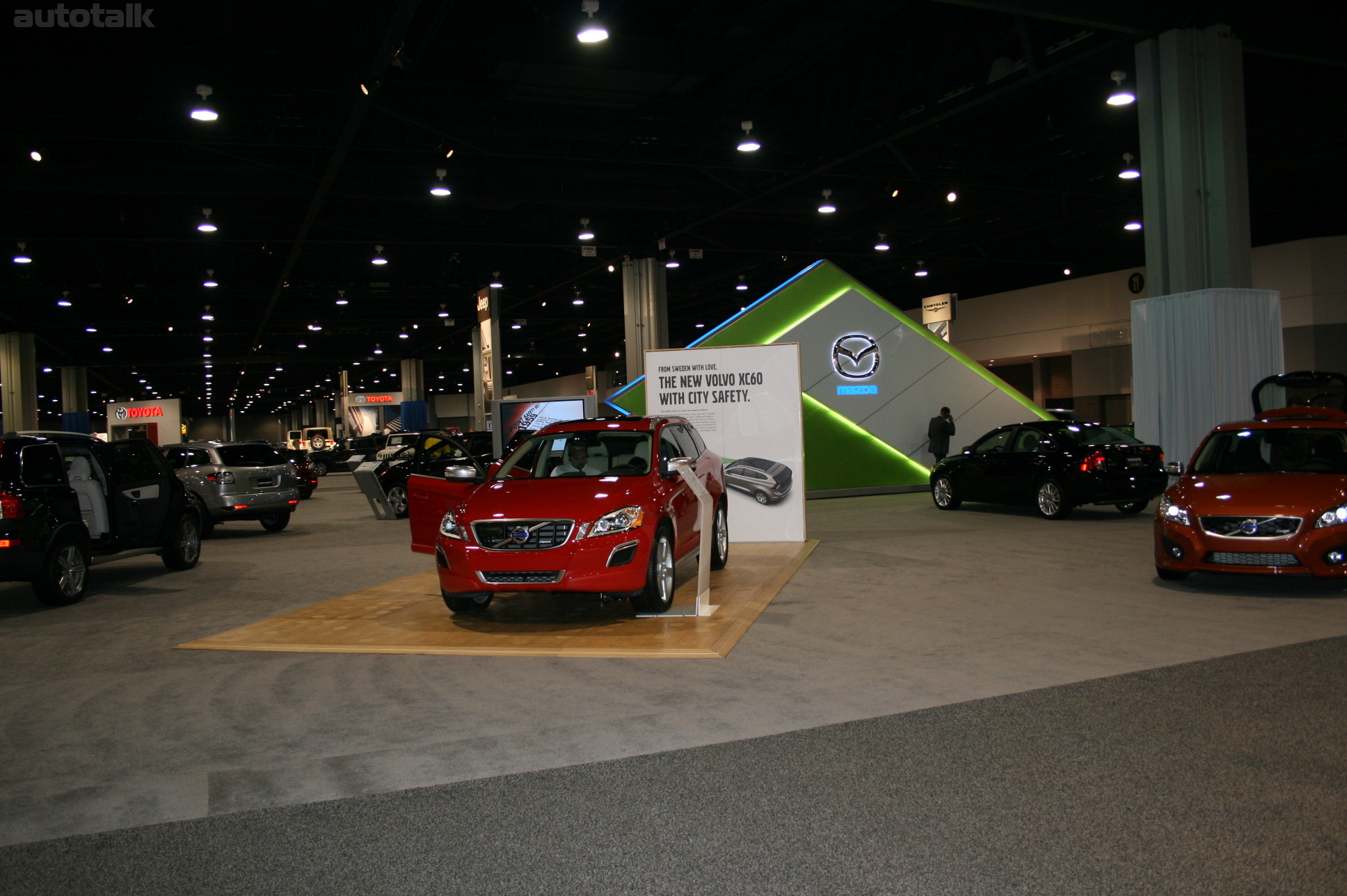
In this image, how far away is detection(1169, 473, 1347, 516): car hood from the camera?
27.1ft

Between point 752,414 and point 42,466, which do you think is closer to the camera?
point 42,466

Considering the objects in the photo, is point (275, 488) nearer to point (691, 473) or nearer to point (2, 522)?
point (2, 522)

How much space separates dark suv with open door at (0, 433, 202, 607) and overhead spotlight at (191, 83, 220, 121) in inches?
210

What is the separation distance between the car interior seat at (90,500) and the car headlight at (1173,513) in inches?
416

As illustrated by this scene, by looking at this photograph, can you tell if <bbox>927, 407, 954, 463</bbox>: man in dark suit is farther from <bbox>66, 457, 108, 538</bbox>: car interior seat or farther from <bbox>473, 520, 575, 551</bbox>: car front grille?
<bbox>66, 457, 108, 538</bbox>: car interior seat

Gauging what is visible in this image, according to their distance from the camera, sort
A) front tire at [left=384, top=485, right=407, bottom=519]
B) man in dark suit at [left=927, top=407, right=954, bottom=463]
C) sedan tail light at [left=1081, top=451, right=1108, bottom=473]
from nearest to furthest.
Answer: sedan tail light at [left=1081, top=451, right=1108, bottom=473] → man in dark suit at [left=927, top=407, right=954, bottom=463] → front tire at [left=384, top=485, right=407, bottom=519]

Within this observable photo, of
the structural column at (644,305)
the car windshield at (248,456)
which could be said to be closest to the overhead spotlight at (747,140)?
the structural column at (644,305)

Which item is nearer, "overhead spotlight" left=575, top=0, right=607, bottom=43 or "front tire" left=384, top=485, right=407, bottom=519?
"overhead spotlight" left=575, top=0, right=607, bottom=43

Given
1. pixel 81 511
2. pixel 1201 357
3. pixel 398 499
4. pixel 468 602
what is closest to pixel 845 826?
pixel 468 602

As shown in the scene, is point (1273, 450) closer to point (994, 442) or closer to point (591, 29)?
point (994, 442)

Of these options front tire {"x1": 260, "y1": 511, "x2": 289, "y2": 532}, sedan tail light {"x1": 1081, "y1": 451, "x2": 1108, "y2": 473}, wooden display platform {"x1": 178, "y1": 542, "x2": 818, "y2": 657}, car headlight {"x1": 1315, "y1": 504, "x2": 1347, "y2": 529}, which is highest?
sedan tail light {"x1": 1081, "y1": 451, "x2": 1108, "y2": 473}

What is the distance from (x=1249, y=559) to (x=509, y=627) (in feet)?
19.7

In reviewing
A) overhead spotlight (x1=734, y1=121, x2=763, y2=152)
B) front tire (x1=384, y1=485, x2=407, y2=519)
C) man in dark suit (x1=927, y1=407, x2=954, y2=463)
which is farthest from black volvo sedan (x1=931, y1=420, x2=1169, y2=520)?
front tire (x1=384, y1=485, x2=407, y2=519)

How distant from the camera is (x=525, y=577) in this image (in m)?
7.72
